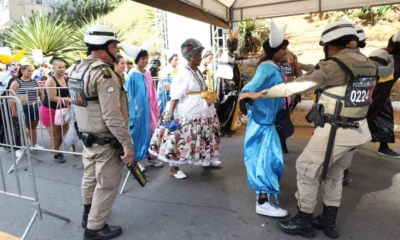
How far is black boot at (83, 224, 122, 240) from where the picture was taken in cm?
261

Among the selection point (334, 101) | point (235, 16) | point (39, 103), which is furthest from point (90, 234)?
point (235, 16)

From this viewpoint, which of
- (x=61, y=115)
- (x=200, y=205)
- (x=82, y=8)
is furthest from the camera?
(x=82, y=8)

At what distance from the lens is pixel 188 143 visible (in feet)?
12.4

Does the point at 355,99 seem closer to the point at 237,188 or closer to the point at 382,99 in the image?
the point at 237,188

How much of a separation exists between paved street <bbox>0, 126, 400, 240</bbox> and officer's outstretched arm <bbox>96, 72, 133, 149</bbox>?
1.04m

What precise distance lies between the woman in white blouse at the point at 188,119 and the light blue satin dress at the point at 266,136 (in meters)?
1.03

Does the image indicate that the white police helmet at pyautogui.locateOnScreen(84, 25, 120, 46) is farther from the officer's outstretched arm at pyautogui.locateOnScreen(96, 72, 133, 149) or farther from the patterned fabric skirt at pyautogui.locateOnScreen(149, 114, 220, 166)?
the patterned fabric skirt at pyautogui.locateOnScreen(149, 114, 220, 166)

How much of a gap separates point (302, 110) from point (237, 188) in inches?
214

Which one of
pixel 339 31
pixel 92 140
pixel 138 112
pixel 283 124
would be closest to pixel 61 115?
pixel 138 112

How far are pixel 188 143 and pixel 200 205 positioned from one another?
2.71ft

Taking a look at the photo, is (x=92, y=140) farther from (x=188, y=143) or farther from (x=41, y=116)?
(x=41, y=116)

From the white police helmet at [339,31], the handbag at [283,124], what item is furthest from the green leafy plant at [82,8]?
the white police helmet at [339,31]

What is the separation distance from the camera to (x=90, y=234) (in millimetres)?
2605

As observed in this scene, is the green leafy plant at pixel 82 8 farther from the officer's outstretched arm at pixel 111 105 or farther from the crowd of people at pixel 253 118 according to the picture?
the officer's outstretched arm at pixel 111 105
